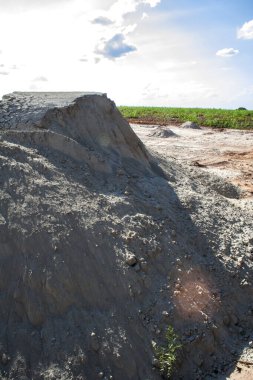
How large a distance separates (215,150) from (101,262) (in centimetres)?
1120

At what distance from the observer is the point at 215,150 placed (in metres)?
15.0

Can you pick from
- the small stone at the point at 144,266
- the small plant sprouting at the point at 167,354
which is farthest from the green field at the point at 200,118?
the small plant sprouting at the point at 167,354

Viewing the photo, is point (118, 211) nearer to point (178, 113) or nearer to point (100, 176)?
point (100, 176)

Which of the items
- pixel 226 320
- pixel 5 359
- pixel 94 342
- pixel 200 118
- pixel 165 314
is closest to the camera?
pixel 5 359

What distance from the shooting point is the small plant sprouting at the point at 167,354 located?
4074mm

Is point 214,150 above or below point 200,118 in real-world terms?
below

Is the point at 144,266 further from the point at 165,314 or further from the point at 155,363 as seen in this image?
the point at 155,363

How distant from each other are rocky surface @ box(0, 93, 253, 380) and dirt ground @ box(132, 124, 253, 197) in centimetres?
359

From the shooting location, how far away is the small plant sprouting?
4.07m

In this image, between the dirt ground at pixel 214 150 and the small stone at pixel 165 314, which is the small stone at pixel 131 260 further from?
the dirt ground at pixel 214 150

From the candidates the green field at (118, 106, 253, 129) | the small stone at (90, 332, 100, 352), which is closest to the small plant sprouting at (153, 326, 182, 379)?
the small stone at (90, 332, 100, 352)

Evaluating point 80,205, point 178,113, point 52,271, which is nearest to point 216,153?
point 80,205

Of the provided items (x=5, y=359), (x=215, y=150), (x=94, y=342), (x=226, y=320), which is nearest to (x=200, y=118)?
(x=215, y=150)

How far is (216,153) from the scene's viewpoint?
14.4 meters
